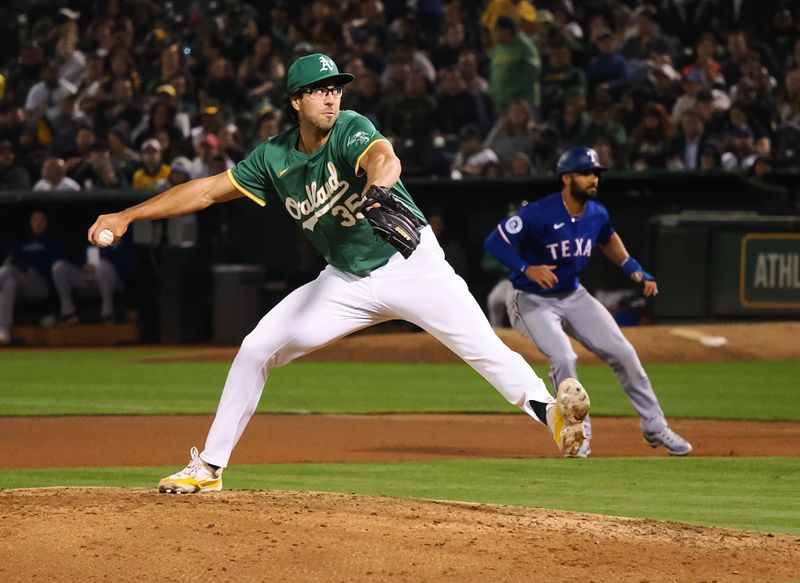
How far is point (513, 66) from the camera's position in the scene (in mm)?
17953

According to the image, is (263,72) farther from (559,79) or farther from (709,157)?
(709,157)

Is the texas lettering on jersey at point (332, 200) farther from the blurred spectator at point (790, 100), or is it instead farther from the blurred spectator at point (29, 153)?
the blurred spectator at point (29, 153)

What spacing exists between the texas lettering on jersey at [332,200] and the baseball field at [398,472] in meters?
1.28

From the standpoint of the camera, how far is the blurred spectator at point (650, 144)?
55.3 ft

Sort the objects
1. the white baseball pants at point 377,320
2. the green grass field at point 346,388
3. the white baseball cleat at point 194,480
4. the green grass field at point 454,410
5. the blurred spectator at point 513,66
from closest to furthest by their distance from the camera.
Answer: the white baseball pants at point 377,320
the white baseball cleat at point 194,480
the green grass field at point 454,410
the green grass field at point 346,388
the blurred spectator at point 513,66

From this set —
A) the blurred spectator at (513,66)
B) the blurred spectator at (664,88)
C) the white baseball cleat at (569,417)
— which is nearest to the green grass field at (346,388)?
the blurred spectator at (664,88)

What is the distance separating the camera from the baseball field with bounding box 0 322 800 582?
18.4ft

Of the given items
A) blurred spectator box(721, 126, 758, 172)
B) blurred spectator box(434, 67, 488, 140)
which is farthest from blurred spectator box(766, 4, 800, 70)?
blurred spectator box(434, 67, 488, 140)

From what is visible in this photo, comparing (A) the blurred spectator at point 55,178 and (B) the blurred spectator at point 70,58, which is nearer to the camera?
(A) the blurred spectator at point 55,178

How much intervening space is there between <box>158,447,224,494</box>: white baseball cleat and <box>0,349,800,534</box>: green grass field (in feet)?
4.13

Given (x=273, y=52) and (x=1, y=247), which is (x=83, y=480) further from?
(x=273, y=52)

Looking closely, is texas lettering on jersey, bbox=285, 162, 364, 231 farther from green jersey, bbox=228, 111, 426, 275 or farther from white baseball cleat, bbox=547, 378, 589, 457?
white baseball cleat, bbox=547, 378, 589, 457

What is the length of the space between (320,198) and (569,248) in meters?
3.53

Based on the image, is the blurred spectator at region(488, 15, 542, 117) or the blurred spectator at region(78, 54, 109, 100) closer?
the blurred spectator at region(488, 15, 542, 117)
